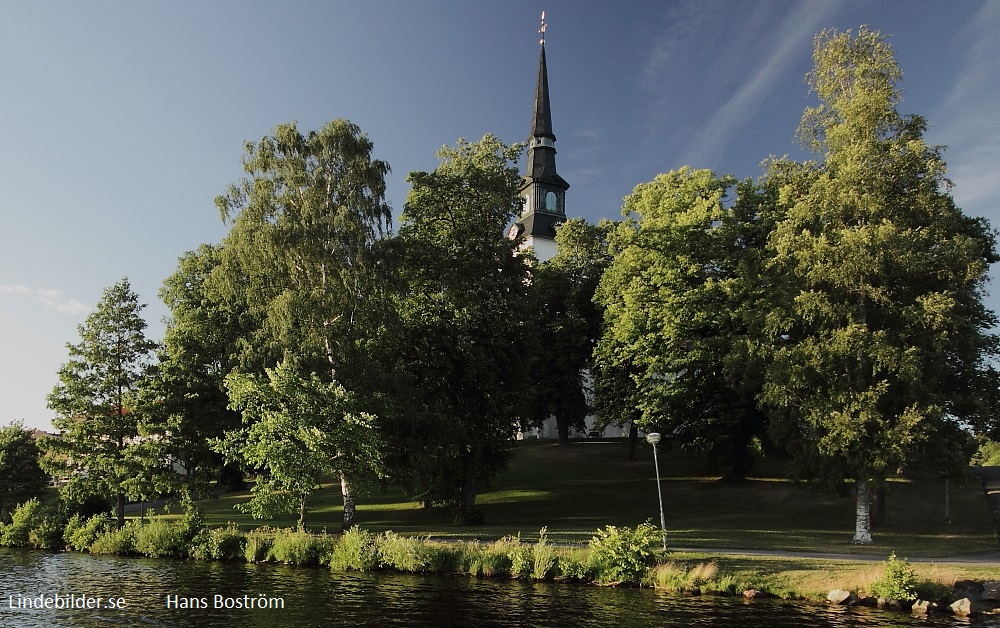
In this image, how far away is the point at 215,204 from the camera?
31.8m

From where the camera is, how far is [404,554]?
22.9m

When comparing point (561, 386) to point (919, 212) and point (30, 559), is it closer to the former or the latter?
point (919, 212)

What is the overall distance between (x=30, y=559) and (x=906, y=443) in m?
35.1

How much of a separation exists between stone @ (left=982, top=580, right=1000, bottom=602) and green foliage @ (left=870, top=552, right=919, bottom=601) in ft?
5.16

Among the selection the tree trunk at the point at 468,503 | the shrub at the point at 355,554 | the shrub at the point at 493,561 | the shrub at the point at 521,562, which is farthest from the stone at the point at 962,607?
the tree trunk at the point at 468,503

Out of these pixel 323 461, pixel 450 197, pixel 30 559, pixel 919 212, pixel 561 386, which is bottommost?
pixel 30 559

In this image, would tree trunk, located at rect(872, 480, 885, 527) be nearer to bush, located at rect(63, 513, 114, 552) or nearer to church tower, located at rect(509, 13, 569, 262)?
bush, located at rect(63, 513, 114, 552)

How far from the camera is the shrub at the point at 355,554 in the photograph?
2339cm

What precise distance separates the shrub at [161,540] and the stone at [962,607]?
26183 mm

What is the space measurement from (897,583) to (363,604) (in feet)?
45.4

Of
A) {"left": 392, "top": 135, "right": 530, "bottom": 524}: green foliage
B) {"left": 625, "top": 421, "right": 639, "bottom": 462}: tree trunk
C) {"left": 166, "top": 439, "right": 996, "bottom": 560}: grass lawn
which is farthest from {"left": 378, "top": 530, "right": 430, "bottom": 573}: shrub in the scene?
{"left": 625, "top": 421, "right": 639, "bottom": 462}: tree trunk

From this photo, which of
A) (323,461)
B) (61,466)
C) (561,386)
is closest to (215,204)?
(323,461)

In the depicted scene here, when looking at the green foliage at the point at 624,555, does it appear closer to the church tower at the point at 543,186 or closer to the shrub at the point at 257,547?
the shrub at the point at 257,547

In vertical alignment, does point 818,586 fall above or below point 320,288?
below
